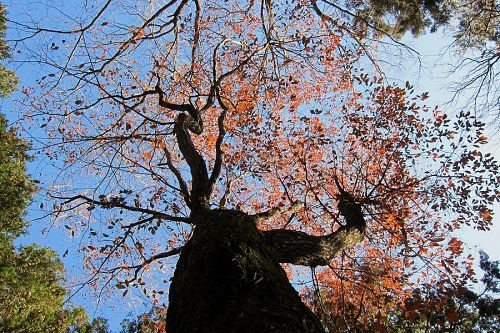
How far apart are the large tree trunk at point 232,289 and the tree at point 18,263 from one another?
10.2 meters

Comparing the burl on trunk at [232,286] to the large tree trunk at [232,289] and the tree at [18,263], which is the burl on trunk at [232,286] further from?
the tree at [18,263]

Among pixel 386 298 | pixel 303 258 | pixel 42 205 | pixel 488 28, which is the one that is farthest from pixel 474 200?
pixel 42 205

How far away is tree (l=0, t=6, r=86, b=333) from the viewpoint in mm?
12141

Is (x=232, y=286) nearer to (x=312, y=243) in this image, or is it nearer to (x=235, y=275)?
(x=235, y=275)

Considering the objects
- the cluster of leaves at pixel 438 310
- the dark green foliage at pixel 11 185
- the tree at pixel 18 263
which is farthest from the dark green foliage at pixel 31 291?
the cluster of leaves at pixel 438 310

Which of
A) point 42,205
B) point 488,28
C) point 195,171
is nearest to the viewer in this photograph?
point 195,171

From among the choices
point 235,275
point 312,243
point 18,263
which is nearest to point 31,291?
point 18,263

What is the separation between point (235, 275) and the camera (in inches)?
131

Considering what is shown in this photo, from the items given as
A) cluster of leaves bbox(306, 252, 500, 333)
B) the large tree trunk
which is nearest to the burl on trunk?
the large tree trunk

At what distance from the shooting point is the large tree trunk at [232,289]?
279 cm

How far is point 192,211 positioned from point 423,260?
4.54 m

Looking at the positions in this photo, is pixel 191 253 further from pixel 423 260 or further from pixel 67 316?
pixel 67 316

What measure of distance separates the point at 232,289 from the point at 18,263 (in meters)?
12.5

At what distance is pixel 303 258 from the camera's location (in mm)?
5160
